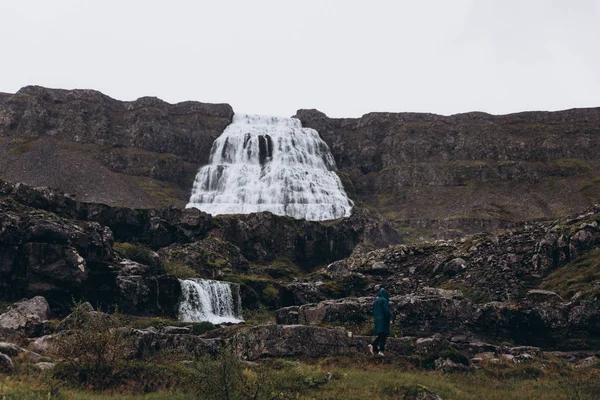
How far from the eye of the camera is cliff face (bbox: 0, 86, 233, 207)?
98875 millimetres

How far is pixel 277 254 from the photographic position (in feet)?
251

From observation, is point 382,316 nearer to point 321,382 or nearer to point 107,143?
point 321,382

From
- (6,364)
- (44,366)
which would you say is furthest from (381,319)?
(6,364)

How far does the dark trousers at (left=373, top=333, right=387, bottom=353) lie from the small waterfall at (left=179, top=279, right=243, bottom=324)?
1002 inches

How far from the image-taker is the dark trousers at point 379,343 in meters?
19.9

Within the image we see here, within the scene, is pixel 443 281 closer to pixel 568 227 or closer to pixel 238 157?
pixel 568 227

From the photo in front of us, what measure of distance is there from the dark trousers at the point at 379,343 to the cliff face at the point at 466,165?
71.9 m

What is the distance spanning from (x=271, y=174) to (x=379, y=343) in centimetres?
Answer: 9184

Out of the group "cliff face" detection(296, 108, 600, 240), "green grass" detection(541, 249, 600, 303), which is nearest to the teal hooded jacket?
"green grass" detection(541, 249, 600, 303)

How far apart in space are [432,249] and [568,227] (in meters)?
12.3

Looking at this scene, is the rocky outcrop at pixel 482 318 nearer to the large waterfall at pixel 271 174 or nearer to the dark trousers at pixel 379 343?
the dark trousers at pixel 379 343

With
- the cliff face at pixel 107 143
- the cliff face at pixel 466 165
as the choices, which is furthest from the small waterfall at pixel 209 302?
the cliff face at pixel 466 165

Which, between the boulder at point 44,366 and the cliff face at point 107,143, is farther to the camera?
the cliff face at point 107,143

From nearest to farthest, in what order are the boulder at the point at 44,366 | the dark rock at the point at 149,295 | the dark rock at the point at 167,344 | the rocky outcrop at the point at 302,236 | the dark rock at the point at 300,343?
the boulder at the point at 44,366 → the dark rock at the point at 167,344 → the dark rock at the point at 300,343 → the dark rock at the point at 149,295 → the rocky outcrop at the point at 302,236
